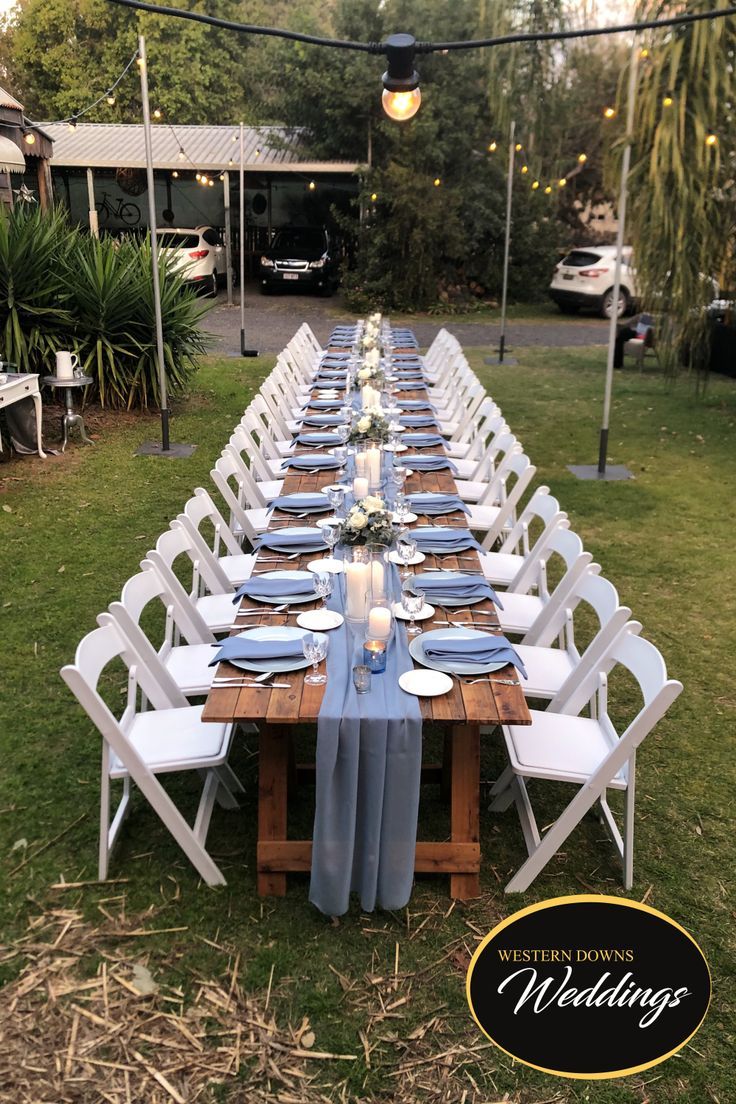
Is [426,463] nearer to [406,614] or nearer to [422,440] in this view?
[422,440]

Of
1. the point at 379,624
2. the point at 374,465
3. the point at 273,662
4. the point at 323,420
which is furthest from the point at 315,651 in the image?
the point at 323,420

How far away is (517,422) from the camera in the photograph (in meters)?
10.1

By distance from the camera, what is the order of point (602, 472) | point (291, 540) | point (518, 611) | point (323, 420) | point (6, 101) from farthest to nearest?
point (6, 101), point (602, 472), point (323, 420), point (518, 611), point (291, 540)

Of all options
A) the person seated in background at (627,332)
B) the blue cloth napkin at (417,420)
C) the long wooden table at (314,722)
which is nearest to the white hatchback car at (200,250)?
the person seated in background at (627,332)

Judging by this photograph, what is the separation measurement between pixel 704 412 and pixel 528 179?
11.3 metres

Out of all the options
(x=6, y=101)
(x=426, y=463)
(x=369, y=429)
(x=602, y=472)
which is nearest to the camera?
(x=369, y=429)

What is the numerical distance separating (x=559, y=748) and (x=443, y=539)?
133 centimetres

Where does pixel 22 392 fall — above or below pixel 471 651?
above

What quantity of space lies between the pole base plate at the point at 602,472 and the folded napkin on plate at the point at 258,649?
5.47m

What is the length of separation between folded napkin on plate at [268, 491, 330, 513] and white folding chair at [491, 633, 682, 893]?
1.72 m

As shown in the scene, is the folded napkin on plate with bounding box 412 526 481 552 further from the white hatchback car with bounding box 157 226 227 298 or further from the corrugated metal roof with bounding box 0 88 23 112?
the white hatchback car with bounding box 157 226 227 298

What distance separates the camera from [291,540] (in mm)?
4188

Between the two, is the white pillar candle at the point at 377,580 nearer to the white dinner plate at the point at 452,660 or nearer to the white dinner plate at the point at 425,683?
the white dinner plate at the point at 452,660

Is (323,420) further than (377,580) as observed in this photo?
Yes
